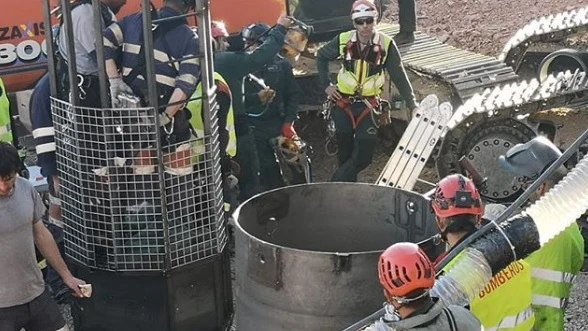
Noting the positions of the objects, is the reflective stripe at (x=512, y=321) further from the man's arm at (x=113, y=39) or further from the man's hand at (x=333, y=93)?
the man's hand at (x=333, y=93)

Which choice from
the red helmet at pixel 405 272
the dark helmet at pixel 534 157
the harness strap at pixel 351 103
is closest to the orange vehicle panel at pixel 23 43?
the harness strap at pixel 351 103

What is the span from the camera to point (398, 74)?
8.50m

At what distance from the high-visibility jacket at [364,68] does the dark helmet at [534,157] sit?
3423mm

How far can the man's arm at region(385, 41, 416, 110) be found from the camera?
8438mm

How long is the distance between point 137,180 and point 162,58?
823 millimetres

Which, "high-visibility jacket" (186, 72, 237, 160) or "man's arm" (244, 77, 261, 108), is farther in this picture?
"man's arm" (244, 77, 261, 108)

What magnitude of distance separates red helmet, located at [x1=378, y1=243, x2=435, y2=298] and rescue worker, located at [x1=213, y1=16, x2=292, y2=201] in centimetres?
430

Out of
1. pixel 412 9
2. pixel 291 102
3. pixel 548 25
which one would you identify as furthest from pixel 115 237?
pixel 548 25

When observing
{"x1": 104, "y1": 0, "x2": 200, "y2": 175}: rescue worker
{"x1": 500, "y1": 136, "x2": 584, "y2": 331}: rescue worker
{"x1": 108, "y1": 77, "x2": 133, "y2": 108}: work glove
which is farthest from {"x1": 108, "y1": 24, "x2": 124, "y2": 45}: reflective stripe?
{"x1": 500, "y1": 136, "x2": 584, "y2": 331}: rescue worker

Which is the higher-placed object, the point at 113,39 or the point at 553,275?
the point at 113,39

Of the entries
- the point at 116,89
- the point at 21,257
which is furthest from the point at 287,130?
the point at 21,257

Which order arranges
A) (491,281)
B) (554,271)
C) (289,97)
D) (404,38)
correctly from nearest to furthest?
(491,281)
(554,271)
(289,97)
(404,38)

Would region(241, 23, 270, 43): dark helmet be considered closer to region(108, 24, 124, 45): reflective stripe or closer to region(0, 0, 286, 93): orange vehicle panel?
region(0, 0, 286, 93): orange vehicle panel

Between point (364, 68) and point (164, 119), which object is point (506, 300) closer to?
point (164, 119)
